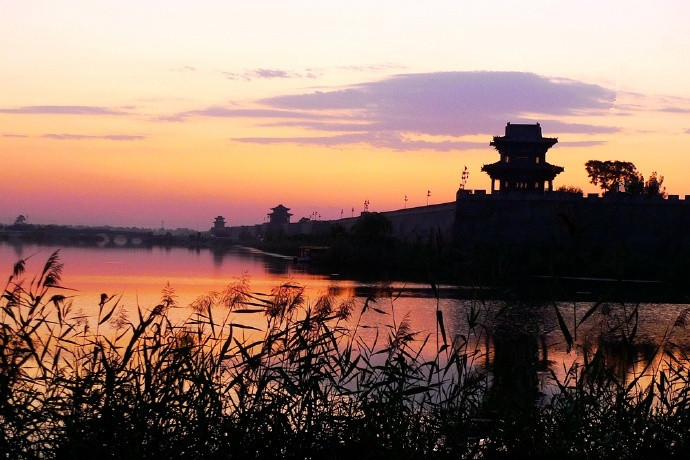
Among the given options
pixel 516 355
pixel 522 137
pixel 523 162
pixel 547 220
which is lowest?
pixel 516 355

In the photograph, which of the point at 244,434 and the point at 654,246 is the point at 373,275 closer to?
the point at 654,246

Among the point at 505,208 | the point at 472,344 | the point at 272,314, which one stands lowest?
the point at 472,344

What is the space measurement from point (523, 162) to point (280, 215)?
98.1 metres

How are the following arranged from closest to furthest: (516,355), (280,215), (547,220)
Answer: (516,355) < (547,220) < (280,215)

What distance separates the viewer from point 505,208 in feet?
152

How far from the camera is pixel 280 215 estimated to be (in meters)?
149

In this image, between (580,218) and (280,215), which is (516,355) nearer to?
(580,218)

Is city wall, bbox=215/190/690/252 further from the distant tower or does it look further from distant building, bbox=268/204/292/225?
distant building, bbox=268/204/292/225

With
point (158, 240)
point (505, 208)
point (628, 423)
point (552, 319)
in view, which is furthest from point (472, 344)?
point (158, 240)

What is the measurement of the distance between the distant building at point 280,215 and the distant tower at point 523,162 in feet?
315

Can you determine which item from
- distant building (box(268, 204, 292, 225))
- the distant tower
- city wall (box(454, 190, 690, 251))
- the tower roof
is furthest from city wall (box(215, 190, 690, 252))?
distant building (box(268, 204, 292, 225))

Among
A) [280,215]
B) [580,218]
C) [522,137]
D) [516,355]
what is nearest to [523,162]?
[522,137]

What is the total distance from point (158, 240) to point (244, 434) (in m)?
134

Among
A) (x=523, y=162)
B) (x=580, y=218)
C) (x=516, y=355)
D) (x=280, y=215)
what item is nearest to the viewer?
(x=516, y=355)
